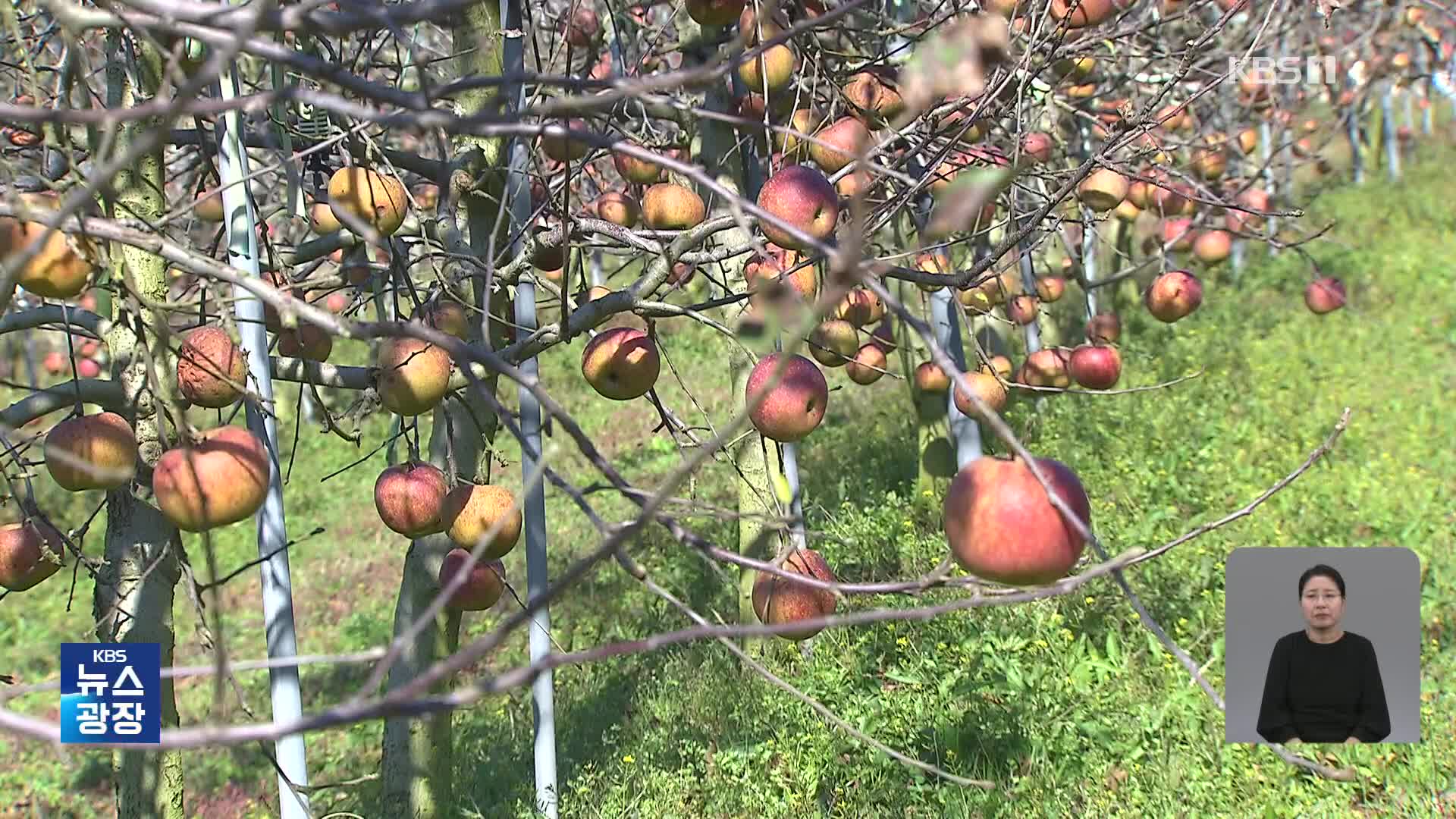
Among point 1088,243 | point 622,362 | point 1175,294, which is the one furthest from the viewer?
point 1088,243

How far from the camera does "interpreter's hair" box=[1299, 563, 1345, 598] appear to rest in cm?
222

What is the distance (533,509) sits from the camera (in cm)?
300

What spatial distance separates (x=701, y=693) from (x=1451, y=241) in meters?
9.03

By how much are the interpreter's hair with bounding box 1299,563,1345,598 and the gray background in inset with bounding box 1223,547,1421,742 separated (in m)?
0.01

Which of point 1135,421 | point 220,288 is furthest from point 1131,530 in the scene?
point 220,288

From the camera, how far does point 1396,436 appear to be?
606 centimetres

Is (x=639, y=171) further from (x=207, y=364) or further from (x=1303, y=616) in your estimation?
(x=1303, y=616)

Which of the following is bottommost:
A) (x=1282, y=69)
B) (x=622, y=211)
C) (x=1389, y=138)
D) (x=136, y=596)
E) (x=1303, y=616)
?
(x=1303, y=616)

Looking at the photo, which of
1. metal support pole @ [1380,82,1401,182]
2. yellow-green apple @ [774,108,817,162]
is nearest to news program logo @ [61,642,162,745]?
yellow-green apple @ [774,108,817,162]

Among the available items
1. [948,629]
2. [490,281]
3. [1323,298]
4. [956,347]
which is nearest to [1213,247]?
[1323,298]

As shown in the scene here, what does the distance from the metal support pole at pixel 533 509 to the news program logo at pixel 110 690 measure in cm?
123

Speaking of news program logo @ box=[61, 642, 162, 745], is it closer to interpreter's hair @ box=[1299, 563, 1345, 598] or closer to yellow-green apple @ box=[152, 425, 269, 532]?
yellow-green apple @ box=[152, 425, 269, 532]

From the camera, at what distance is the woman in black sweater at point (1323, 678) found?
2.23 metres

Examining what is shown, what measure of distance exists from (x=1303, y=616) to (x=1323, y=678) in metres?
0.15
